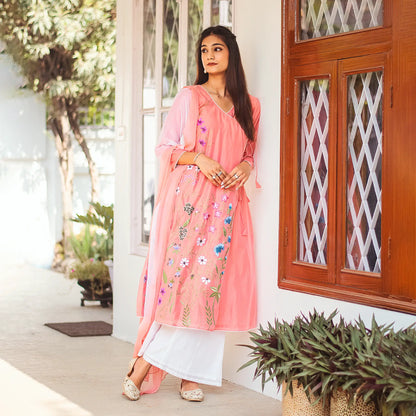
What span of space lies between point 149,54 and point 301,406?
3.10 m

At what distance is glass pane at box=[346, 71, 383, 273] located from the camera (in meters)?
3.61

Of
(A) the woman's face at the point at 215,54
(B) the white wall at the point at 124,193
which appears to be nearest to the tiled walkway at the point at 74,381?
(B) the white wall at the point at 124,193

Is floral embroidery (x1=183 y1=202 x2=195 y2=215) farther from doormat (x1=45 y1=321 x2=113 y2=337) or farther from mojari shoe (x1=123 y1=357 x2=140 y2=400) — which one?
doormat (x1=45 y1=321 x2=113 y2=337)

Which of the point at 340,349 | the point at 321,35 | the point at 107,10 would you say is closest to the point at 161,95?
the point at 321,35

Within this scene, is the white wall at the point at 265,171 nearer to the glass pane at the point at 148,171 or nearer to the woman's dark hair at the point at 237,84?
the woman's dark hair at the point at 237,84

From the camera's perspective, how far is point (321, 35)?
12.9 ft

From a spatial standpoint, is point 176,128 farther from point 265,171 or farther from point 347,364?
point 347,364

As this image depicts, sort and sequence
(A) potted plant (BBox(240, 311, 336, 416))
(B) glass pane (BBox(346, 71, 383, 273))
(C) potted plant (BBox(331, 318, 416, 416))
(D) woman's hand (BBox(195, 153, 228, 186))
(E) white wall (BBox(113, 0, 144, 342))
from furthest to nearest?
(E) white wall (BBox(113, 0, 144, 342))
(D) woman's hand (BBox(195, 153, 228, 186))
(B) glass pane (BBox(346, 71, 383, 273))
(A) potted plant (BBox(240, 311, 336, 416))
(C) potted plant (BBox(331, 318, 416, 416))

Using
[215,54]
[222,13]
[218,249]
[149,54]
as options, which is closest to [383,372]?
[218,249]

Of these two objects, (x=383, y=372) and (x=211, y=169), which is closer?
(x=383, y=372)

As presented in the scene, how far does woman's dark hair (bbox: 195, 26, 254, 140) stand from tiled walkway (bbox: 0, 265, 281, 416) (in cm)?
134

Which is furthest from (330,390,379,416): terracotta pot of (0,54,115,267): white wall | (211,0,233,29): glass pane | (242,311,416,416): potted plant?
(0,54,115,267): white wall

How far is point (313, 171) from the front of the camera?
3.99m

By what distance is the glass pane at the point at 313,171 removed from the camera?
3918 mm
